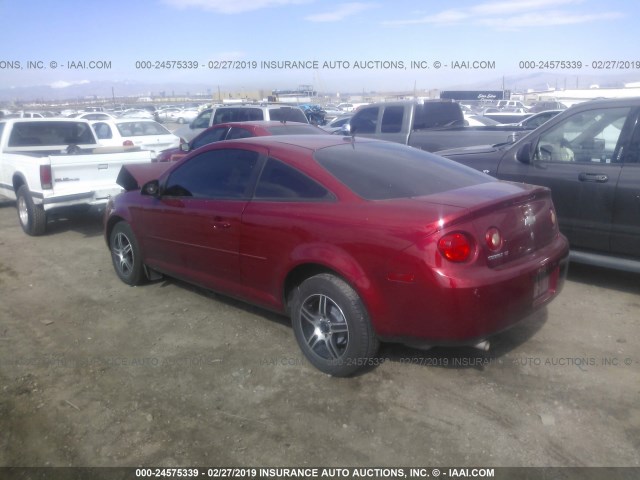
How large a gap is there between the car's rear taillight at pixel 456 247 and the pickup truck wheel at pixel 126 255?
10.9ft

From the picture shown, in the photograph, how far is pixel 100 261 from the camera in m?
6.75

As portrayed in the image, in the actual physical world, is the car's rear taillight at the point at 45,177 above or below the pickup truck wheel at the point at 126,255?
above

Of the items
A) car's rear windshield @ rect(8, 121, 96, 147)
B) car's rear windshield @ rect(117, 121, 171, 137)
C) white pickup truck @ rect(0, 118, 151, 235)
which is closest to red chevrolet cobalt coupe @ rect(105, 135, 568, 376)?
white pickup truck @ rect(0, 118, 151, 235)

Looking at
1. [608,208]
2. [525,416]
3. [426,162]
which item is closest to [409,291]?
[525,416]

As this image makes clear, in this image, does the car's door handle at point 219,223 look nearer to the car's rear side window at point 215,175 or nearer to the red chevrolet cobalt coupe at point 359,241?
the red chevrolet cobalt coupe at point 359,241

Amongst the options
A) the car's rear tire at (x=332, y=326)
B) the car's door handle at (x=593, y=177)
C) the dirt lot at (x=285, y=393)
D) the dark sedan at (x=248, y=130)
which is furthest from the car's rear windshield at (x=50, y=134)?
the car's door handle at (x=593, y=177)

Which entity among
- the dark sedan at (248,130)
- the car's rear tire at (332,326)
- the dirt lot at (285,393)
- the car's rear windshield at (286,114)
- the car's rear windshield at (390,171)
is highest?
the car's rear windshield at (286,114)

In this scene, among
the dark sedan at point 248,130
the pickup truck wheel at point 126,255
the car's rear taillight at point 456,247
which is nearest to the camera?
the car's rear taillight at point 456,247

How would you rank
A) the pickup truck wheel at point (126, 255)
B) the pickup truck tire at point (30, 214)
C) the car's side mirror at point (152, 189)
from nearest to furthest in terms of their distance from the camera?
the car's side mirror at point (152, 189) < the pickup truck wheel at point (126, 255) < the pickup truck tire at point (30, 214)

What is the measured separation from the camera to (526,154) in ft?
18.0

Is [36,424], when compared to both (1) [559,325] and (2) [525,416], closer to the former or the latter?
(2) [525,416]

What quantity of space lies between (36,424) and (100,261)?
369 cm

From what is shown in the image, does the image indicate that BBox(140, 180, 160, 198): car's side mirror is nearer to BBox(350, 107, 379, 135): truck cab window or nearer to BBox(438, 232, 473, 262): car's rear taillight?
BBox(438, 232, 473, 262): car's rear taillight

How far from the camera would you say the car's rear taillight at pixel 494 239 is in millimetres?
3268
